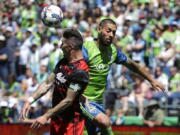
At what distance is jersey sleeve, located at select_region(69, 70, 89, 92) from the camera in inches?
306

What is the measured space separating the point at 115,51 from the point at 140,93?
17.7 feet

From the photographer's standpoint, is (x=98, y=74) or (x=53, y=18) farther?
(x=53, y=18)

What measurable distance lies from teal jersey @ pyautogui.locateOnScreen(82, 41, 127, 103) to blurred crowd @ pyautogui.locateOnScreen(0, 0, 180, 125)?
16.9 ft

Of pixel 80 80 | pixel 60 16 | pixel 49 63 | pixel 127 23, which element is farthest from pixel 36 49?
pixel 80 80

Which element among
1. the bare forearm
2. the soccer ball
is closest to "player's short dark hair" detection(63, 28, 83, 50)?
the bare forearm

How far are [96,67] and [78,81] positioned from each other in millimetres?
2162

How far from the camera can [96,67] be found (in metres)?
9.92

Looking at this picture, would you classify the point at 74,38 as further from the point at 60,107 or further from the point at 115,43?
the point at 115,43

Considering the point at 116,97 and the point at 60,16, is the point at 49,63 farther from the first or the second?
the point at 60,16

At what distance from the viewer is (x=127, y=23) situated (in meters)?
18.3

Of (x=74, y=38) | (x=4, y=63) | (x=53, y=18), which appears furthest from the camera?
(x=4, y=63)

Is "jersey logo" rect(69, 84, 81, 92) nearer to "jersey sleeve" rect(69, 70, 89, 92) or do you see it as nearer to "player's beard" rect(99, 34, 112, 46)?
"jersey sleeve" rect(69, 70, 89, 92)

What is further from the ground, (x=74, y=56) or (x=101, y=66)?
(x=74, y=56)

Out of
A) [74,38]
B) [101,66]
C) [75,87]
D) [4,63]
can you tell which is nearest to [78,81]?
[75,87]
